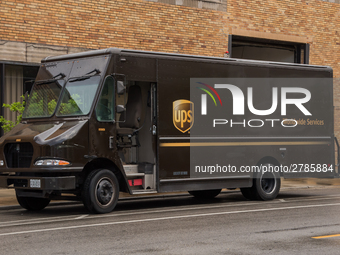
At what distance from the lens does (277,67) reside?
562 inches

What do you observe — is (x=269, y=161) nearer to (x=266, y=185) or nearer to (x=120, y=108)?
(x=266, y=185)

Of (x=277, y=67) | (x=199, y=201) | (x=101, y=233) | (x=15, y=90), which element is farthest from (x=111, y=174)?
(x=15, y=90)

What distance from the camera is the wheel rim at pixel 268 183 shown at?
1402cm

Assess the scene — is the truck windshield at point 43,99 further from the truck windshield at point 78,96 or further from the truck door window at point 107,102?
the truck door window at point 107,102

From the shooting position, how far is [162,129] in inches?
475

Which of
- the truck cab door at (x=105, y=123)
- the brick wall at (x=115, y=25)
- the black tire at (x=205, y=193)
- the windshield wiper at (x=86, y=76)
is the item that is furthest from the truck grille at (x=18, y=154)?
the brick wall at (x=115, y=25)

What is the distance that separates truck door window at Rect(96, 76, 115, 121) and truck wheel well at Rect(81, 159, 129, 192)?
2.92ft

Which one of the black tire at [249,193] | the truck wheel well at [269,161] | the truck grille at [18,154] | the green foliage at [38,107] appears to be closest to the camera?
the truck grille at [18,154]

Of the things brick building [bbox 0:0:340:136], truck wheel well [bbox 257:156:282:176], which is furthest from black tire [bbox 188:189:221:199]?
brick building [bbox 0:0:340:136]

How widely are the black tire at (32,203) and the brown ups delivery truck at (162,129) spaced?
0.09 ft

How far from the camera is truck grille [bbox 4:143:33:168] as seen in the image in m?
10.7

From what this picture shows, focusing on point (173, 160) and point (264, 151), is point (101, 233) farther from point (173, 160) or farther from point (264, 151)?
point (264, 151)

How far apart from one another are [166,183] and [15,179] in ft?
10.5

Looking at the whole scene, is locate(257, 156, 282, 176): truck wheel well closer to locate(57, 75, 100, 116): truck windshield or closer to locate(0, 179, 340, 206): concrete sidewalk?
locate(0, 179, 340, 206): concrete sidewalk
